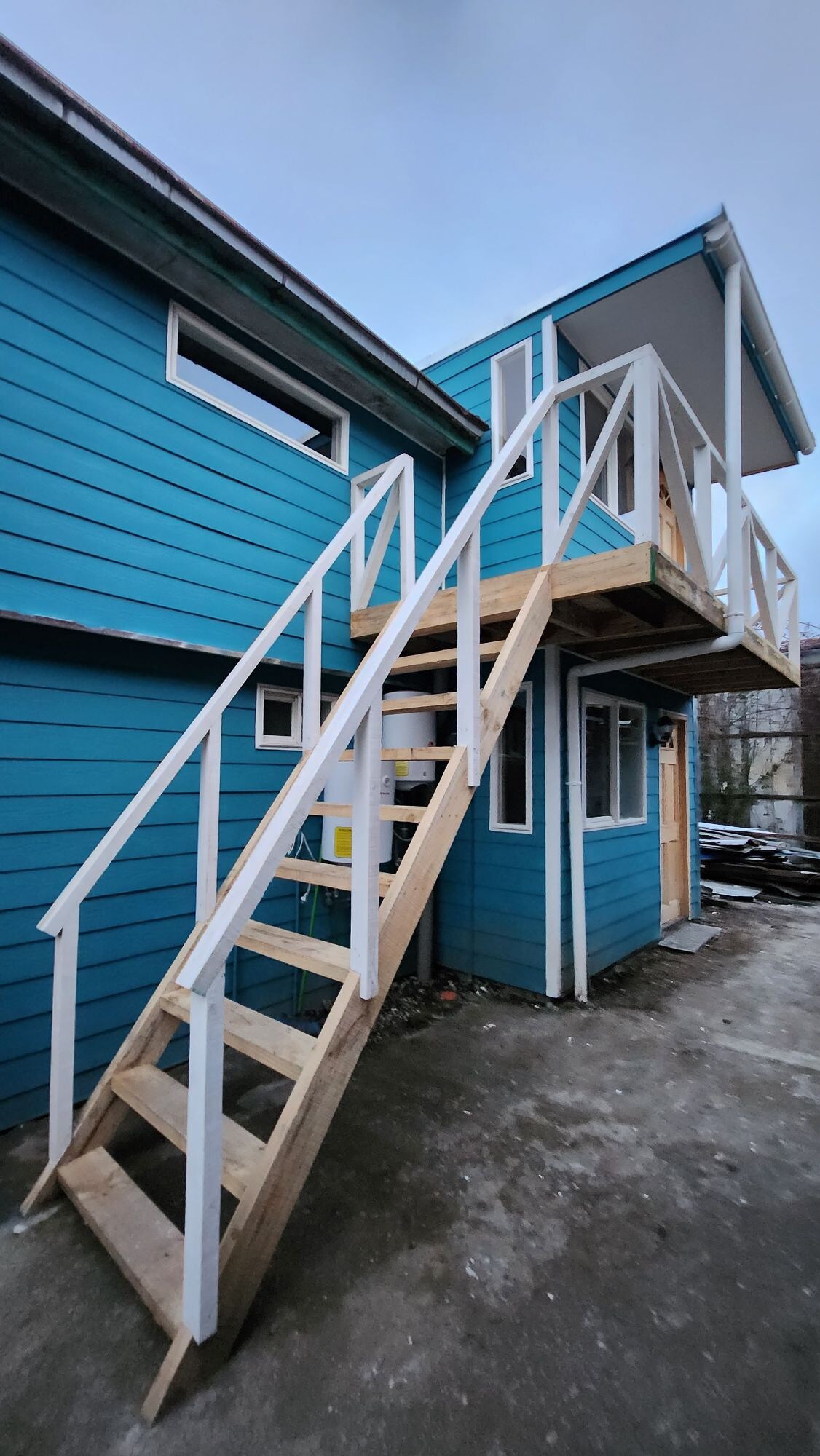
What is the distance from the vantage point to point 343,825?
3.48 meters

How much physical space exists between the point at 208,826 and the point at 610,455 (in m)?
4.85

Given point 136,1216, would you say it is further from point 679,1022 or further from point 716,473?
point 716,473

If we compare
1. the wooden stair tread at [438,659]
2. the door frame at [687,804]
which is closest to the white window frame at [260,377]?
the wooden stair tread at [438,659]

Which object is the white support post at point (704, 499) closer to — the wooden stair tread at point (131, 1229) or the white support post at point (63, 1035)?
the white support post at point (63, 1035)

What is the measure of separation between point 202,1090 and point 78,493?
2.52 meters

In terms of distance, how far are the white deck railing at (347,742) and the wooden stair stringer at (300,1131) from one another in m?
0.07

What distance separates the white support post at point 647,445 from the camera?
8.96 ft

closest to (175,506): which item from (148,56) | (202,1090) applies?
(202,1090)

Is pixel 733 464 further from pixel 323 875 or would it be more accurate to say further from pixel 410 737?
pixel 323 875

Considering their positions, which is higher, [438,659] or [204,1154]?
[438,659]

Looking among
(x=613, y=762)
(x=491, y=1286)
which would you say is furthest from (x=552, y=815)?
(x=491, y=1286)

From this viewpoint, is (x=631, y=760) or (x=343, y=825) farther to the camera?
(x=631, y=760)

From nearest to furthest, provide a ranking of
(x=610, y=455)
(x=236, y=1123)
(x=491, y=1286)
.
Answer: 1. (x=491, y=1286)
2. (x=236, y=1123)
3. (x=610, y=455)

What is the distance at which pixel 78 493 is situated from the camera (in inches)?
105
